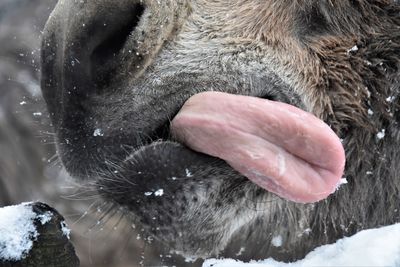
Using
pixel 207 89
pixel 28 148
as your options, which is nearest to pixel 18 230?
pixel 207 89

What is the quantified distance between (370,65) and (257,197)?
22.8 inches

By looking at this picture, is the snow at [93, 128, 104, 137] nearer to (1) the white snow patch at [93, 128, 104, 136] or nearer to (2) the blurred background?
(1) the white snow patch at [93, 128, 104, 136]

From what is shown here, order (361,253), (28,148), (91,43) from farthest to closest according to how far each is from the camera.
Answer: (28,148) → (361,253) → (91,43)

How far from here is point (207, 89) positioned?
6.50 feet

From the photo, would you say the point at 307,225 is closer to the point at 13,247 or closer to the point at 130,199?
the point at 130,199

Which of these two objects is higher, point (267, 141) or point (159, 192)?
point (267, 141)

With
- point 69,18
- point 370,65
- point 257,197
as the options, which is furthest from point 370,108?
point 69,18

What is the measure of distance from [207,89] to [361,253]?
66 cm

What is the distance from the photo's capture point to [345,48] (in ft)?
7.16

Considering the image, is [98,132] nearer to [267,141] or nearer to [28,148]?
[267,141]

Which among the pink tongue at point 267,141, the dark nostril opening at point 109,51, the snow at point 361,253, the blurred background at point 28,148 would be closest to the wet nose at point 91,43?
the dark nostril opening at point 109,51

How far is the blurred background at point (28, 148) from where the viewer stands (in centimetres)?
355

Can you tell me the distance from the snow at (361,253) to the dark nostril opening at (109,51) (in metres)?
0.70

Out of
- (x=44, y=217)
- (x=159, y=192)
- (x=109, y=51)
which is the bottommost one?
(x=159, y=192)
